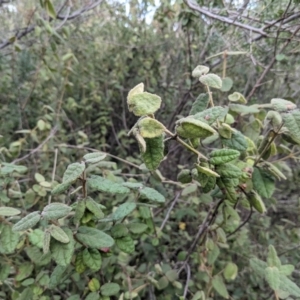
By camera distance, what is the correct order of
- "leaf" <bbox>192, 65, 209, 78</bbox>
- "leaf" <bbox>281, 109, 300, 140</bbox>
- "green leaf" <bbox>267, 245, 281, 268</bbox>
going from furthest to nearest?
1. "green leaf" <bbox>267, 245, 281, 268</bbox>
2. "leaf" <bbox>192, 65, 209, 78</bbox>
3. "leaf" <bbox>281, 109, 300, 140</bbox>

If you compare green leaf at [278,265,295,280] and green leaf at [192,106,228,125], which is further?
green leaf at [278,265,295,280]

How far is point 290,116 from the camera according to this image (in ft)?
2.19

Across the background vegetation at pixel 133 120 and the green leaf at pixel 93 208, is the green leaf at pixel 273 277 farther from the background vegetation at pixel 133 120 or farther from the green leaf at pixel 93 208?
the green leaf at pixel 93 208

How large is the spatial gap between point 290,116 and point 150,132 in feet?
0.96

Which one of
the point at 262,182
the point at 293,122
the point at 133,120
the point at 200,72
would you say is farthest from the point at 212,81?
the point at 133,120

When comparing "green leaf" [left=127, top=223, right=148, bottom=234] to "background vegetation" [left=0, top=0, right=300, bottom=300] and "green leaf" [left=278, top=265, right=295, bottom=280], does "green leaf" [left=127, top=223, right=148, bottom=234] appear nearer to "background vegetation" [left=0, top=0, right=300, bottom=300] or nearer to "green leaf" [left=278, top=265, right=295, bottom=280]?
"background vegetation" [left=0, top=0, right=300, bottom=300]

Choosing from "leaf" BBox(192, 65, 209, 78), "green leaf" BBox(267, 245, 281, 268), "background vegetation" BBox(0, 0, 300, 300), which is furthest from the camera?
"background vegetation" BBox(0, 0, 300, 300)

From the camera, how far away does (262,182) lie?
2.64 ft

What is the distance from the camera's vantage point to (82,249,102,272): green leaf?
71cm

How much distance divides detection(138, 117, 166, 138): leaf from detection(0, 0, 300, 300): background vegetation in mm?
318

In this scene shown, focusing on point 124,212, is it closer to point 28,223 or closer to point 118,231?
point 118,231

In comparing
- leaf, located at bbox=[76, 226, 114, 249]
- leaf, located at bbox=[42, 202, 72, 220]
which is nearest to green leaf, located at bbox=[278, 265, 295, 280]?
leaf, located at bbox=[76, 226, 114, 249]

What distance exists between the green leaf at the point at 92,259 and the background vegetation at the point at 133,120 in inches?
1.3

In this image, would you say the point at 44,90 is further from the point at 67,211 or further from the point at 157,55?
the point at 67,211
